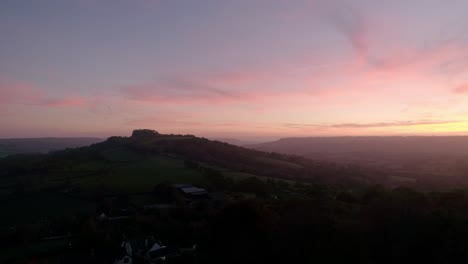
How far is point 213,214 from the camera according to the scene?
27.3 meters

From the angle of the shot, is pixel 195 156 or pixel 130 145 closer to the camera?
pixel 195 156

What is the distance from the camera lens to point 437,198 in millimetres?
23062

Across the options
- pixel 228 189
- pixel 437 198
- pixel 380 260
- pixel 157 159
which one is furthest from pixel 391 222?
pixel 157 159

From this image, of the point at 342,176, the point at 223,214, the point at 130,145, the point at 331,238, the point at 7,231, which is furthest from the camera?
the point at 130,145

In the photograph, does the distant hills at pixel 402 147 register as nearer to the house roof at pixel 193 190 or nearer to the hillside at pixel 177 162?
the hillside at pixel 177 162

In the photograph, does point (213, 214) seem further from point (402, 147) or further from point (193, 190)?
point (402, 147)

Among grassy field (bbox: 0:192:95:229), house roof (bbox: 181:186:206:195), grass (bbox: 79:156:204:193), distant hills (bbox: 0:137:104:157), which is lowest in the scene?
grassy field (bbox: 0:192:95:229)

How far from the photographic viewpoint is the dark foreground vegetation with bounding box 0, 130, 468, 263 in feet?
43.0

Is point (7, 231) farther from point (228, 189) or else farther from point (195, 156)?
point (195, 156)

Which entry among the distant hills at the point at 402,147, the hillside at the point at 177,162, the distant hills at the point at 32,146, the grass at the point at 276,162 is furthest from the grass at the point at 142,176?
the distant hills at the point at 32,146

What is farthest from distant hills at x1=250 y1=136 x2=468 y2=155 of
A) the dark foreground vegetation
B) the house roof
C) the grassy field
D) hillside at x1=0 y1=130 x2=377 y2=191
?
the grassy field

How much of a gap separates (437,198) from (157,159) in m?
41.5

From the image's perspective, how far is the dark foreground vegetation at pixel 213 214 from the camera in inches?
516

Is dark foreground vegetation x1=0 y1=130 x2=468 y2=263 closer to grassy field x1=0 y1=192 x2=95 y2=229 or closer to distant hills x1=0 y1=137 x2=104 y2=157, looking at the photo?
grassy field x1=0 y1=192 x2=95 y2=229
